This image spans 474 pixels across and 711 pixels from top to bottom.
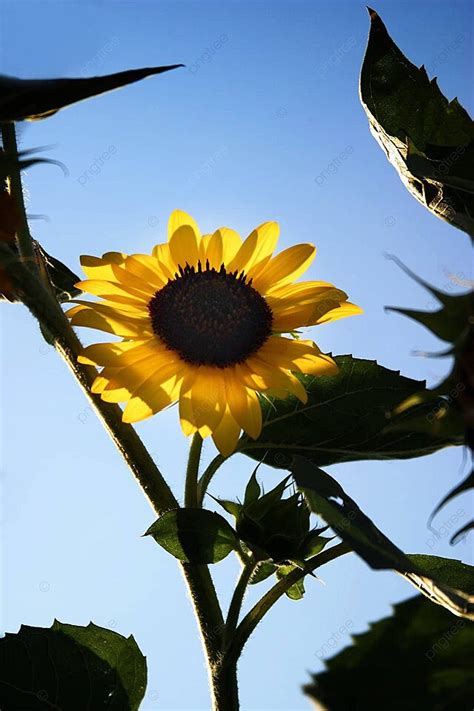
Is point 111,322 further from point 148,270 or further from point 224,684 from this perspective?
point 224,684

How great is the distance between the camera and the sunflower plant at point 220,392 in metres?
1.17

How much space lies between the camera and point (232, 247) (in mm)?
1479

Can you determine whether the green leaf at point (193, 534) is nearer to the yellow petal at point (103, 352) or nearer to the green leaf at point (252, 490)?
the green leaf at point (252, 490)

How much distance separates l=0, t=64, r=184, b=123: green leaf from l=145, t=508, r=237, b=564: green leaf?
19.4 inches

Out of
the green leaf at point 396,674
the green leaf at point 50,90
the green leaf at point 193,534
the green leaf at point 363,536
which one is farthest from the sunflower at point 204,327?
the green leaf at point 396,674

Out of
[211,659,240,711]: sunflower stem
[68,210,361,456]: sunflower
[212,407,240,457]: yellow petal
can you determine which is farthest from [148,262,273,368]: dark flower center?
[211,659,240,711]: sunflower stem

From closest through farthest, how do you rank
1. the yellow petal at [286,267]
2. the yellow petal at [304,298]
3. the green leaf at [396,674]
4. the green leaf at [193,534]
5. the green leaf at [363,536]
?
the green leaf at [396,674], the green leaf at [363,536], the green leaf at [193,534], the yellow petal at [304,298], the yellow petal at [286,267]

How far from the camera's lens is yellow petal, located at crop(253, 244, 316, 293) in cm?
144

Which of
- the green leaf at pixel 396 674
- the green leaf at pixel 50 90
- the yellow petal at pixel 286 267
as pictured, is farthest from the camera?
the yellow petal at pixel 286 267

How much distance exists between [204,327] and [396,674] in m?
0.69

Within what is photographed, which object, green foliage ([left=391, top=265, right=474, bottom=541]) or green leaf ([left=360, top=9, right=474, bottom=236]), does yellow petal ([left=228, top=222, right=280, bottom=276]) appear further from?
green foliage ([left=391, top=265, right=474, bottom=541])

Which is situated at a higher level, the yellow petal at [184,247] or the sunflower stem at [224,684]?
the yellow petal at [184,247]

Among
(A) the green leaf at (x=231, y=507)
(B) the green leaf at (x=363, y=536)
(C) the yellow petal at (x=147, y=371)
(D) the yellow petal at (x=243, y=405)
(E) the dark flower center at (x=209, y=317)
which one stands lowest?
(B) the green leaf at (x=363, y=536)

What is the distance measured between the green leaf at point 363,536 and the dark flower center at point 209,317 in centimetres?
31
